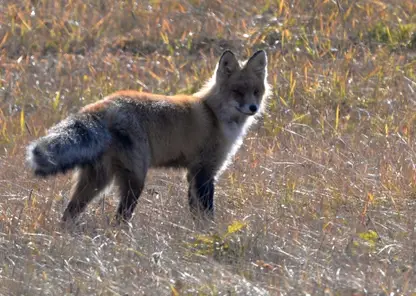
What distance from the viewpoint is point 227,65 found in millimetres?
8562

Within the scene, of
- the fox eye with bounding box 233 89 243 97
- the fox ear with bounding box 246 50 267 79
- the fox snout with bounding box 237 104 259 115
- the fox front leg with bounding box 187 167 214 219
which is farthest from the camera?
the fox ear with bounding box 246 50 267 79

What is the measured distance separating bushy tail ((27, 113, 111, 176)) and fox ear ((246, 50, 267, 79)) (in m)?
2.09

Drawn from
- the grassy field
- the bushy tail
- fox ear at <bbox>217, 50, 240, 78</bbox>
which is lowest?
the grassy field

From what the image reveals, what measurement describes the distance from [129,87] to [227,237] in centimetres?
607

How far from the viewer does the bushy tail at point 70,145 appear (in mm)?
6391

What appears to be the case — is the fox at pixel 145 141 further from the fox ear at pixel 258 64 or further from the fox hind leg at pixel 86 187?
the fox ear at pixel 258 64

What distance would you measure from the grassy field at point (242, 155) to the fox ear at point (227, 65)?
86 cm

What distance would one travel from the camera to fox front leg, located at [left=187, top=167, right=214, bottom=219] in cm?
718

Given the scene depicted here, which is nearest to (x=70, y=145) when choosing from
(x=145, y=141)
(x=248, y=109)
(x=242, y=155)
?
(x=145, y=141)

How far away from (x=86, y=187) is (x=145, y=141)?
1.85 ft

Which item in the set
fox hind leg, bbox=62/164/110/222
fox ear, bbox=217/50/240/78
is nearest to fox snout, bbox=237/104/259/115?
fox ear, bbox=217/50/240/78

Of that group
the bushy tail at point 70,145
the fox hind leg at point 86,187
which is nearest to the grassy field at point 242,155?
the fox hind leg at point 86,187

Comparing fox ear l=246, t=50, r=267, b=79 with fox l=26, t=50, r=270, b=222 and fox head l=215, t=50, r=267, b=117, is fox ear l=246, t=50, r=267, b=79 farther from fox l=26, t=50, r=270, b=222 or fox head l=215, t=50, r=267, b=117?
fox l=26, t=50, r=270, b=222

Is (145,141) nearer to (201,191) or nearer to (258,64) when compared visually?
(201,191)
